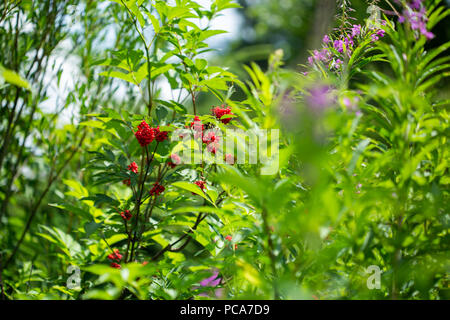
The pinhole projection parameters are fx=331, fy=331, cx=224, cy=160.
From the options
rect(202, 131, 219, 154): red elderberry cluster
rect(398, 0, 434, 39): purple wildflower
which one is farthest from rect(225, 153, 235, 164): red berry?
rect(398, 0, 434, 39): purple wildflower

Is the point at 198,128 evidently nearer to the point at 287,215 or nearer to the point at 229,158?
the point at 229,158

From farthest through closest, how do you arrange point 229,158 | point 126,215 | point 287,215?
point 126,215 → point 229,158 → point 287,215

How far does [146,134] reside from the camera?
2.70 feet

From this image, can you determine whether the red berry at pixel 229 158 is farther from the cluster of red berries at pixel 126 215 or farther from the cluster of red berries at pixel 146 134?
the cluster of red berries at pixel 126 215

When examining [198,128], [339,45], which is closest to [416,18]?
[339,45]

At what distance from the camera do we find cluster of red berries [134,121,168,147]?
82 centimetres

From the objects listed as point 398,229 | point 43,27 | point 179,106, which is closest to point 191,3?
Answer: point 179,106

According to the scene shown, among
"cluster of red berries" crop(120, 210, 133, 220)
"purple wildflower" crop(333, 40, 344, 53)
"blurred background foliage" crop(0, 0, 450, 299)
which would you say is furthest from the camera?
"cluster of red berries" crop(120, 210, 133, 220)

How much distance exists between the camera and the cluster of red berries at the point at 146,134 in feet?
2.69

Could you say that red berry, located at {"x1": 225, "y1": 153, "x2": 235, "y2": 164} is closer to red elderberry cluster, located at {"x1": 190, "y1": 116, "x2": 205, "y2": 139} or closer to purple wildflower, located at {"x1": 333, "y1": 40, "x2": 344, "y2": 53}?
red elderberry cluster, located at {"x1": 190, "y1": 116, "x2": 205, "y2": 139}

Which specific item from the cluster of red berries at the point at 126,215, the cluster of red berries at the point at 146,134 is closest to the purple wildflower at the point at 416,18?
the cluster of red berries at the point at 146,134

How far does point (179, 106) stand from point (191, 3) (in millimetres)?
279
